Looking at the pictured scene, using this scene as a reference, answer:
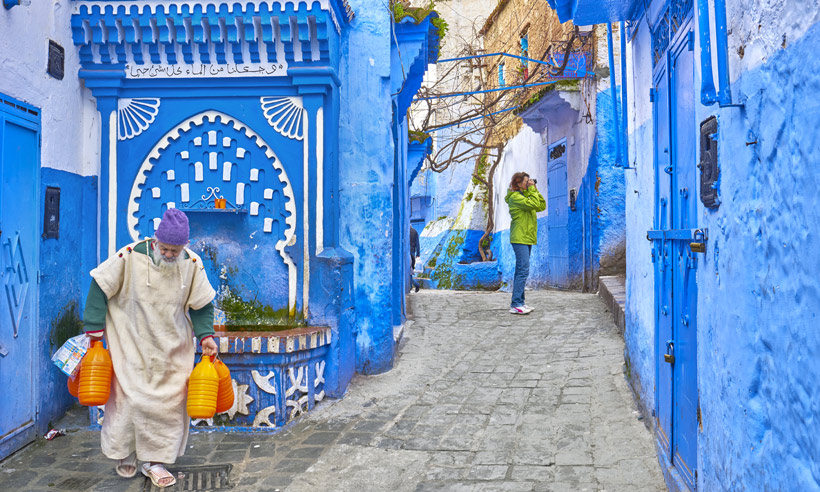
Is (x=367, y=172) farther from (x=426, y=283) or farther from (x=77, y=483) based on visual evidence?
(x=426, y=283)

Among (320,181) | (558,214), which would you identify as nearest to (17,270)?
(320,181)

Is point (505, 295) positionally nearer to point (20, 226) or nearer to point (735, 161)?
point (20, 226)

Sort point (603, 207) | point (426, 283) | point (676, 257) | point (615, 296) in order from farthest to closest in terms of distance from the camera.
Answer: point (426, 283), point (603, 207), point (615, 296), point (676, 257)

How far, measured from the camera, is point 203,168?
18.6 feet

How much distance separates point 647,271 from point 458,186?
707 inches

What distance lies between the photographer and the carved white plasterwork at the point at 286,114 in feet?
18.6

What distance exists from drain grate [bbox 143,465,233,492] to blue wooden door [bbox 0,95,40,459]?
1134 millimetres

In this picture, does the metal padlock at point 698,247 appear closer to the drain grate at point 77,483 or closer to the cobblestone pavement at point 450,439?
the cobblestone pavement at point 450,439

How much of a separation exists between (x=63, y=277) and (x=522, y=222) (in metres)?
5.18

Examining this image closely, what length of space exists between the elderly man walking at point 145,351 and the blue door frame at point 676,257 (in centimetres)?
259

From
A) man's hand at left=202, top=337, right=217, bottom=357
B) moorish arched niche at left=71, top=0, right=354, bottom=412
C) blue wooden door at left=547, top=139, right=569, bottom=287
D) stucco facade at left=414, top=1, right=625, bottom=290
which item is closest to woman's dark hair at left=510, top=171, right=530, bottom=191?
stucco facade at left=414, top=1, right=625, bottom=290

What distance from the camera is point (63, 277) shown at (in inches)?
207

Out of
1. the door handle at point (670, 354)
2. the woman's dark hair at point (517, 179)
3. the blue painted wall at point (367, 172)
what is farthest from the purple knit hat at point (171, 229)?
the woman's dark hair at point (517, 179)

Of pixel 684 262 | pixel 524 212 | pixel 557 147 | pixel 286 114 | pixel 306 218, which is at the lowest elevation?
pixel 684 262
